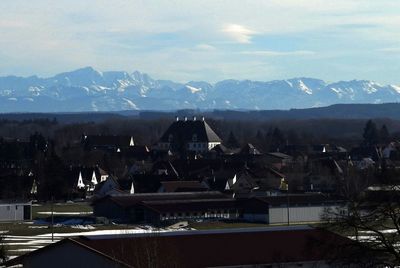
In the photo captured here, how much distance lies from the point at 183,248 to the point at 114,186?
4855 centimetres

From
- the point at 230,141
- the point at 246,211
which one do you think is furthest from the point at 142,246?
the point at 230,141

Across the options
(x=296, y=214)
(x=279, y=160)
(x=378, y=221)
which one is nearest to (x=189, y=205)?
(x=296, y=214)

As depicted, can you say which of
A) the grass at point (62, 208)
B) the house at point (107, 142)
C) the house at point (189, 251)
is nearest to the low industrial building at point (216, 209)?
the grass at point (62, 208)

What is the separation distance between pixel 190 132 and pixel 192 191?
161 feet

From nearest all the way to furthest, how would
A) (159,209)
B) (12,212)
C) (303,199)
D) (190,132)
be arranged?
(159,209) → (303,199) → (12,212) → (190,132)

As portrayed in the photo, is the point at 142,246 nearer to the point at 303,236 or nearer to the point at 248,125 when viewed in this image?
the point at 303,236

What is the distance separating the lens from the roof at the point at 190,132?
11739 centimetres

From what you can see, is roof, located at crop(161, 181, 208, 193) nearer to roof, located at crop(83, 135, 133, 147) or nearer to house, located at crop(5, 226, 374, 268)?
roof, located at crop(83, 135, 133, 147)

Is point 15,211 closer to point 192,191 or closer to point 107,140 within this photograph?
point 192,191

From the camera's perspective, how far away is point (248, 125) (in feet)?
648

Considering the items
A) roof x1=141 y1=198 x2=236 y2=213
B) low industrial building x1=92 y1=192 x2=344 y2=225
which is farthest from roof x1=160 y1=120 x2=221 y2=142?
roof x1=141 y1=198 x2=236 y2=213

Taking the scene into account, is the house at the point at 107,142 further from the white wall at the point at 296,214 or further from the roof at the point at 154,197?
the white wall at the point at 296,214

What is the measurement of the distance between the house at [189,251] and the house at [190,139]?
3526 inches

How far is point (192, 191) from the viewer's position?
6925 cm
